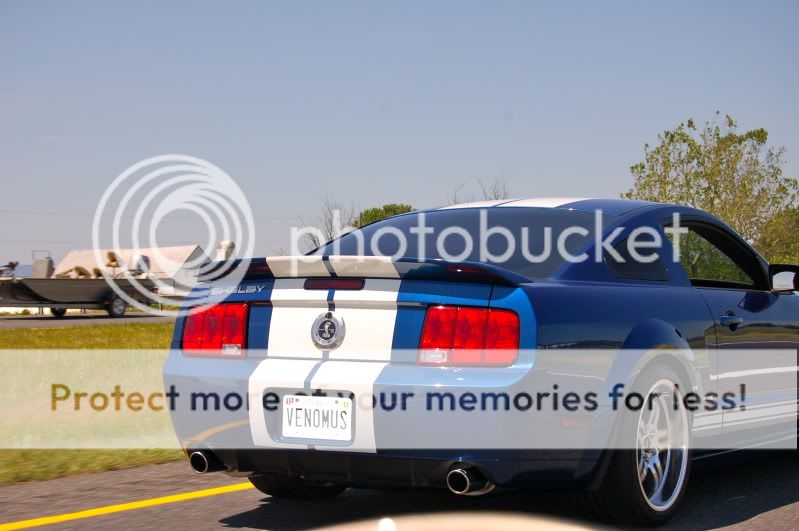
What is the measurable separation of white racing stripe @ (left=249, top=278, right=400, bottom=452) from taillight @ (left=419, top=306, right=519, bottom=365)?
7.0 inches

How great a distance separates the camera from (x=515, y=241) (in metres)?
4.76

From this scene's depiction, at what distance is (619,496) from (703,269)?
2.00m

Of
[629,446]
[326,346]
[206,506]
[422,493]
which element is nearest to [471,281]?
[326,346]

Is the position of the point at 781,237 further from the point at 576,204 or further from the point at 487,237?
the point at 487,237

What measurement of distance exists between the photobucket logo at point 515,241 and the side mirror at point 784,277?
2.65ft

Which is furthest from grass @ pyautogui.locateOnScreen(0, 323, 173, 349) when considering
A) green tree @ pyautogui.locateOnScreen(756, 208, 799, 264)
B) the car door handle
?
green tree @ pyautogui.locateOnScreen(756, 208, 799, 264)

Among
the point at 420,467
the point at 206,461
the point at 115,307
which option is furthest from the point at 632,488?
the point at 115,307

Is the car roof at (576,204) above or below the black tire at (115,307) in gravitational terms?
above

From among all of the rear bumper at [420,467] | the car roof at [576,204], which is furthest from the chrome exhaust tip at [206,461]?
the car roof at [576,204]

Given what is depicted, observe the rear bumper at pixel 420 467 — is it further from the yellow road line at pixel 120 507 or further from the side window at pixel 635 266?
the yellow road line at pixel 120 507

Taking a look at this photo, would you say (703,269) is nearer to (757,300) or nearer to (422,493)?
(757,300)

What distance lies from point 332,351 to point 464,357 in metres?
0.56

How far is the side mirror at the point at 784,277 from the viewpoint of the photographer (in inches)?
229

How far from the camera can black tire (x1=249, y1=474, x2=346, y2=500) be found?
512 cm
